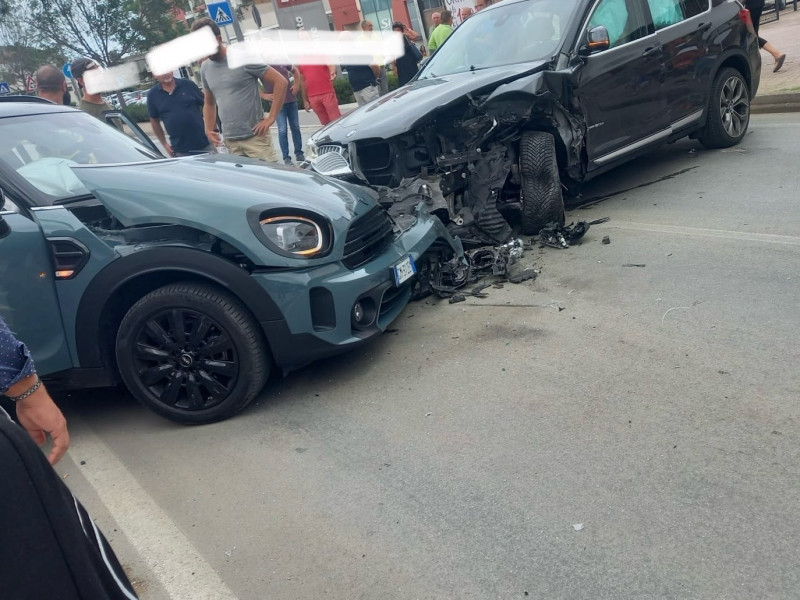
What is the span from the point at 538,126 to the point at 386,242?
2.32m

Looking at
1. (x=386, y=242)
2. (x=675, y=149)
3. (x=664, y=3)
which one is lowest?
(x=675, y=149)

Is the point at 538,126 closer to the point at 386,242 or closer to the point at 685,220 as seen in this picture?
the point at 685,220

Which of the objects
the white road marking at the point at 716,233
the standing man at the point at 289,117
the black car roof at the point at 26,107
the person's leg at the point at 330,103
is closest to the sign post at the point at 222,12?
the standing man at the point at 289,117

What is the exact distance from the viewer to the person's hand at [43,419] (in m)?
2.09

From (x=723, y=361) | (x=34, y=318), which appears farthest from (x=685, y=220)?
(x=34, y=318)

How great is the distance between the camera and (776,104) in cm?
989

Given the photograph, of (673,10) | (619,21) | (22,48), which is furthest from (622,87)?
(22,48)

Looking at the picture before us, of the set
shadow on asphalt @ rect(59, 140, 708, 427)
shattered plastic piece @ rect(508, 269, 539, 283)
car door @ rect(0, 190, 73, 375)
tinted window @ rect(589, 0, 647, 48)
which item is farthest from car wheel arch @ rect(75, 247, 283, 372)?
tinted window @ rect(589, 0, 647, 48)

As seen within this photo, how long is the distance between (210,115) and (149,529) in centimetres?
560

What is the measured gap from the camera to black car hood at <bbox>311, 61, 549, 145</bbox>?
595cm

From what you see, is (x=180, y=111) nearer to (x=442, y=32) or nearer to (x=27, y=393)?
(x=442, y=32)

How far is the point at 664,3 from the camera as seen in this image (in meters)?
7.50

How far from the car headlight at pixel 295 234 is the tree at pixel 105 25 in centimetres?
3593

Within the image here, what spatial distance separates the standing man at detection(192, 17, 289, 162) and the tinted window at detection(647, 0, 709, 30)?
3.66m
